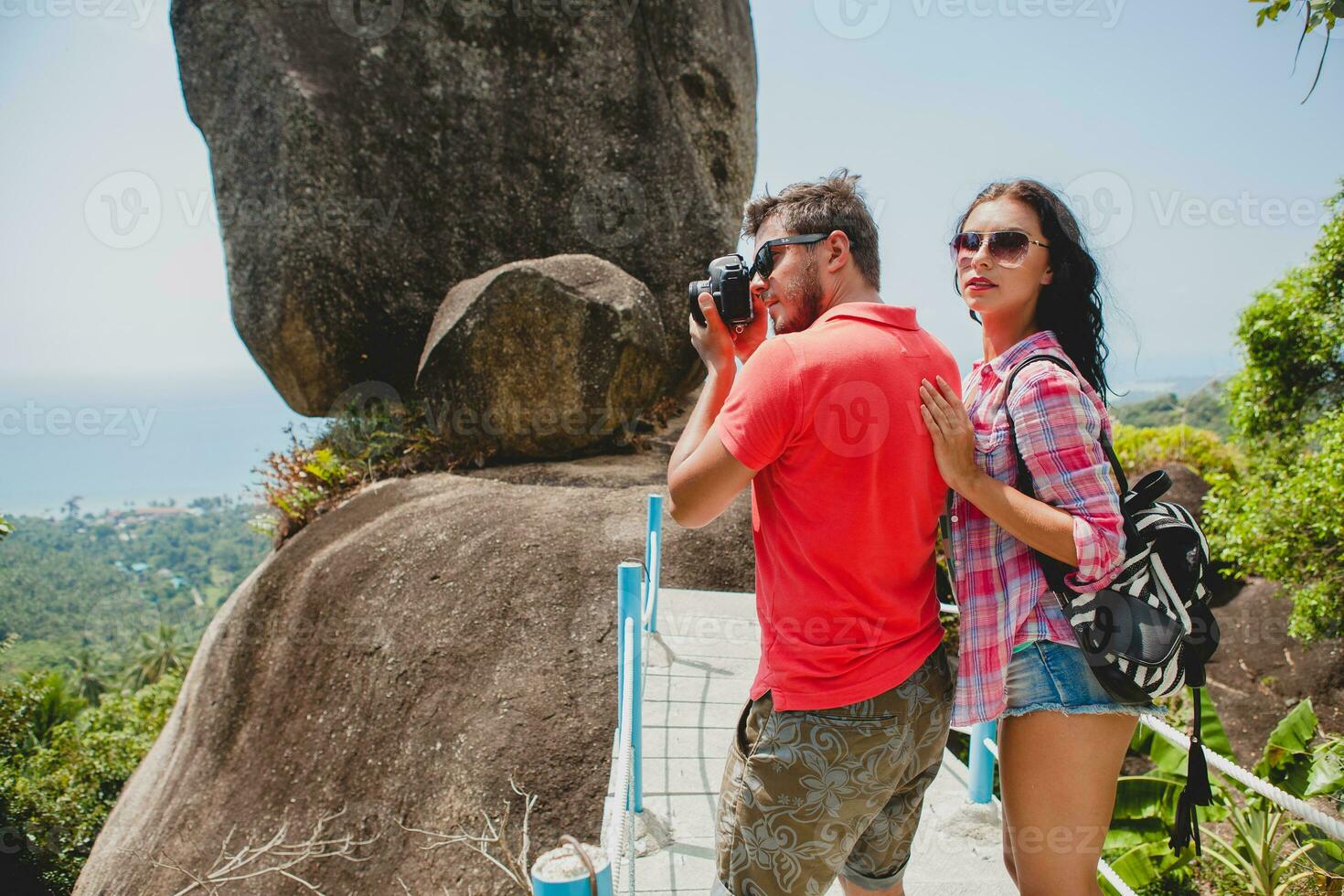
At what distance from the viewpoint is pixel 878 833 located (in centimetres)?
201

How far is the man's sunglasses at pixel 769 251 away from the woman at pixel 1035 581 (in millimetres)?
441

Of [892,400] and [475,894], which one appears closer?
[892,400]

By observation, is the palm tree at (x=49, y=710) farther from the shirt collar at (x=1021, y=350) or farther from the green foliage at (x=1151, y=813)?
the shirt collar at (x=1021, y=350)

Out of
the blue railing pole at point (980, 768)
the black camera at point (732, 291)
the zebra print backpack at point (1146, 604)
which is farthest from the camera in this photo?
the blue railing pole at point (980, 768)

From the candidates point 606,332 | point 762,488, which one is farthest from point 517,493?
point 762,488

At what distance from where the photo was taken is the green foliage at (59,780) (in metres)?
11.5

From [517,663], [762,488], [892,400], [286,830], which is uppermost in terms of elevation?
[892,400]

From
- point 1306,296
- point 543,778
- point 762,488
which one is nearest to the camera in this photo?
point 762,488

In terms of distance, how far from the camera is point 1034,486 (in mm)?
1802

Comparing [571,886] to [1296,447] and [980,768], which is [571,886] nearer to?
[980,768]

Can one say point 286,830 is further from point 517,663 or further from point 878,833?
point 878,833

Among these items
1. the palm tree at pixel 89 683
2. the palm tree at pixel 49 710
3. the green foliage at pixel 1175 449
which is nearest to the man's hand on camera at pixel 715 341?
the green foliage at pixel 1175 449

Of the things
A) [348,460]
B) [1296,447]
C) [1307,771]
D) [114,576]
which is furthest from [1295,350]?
[114,576]

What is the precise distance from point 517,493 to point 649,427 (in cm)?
244
